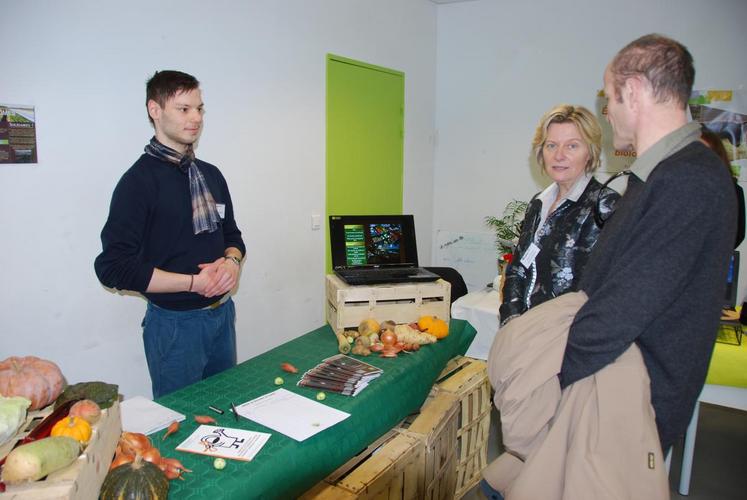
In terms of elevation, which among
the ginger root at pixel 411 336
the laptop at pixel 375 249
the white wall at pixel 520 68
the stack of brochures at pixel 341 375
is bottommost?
Answer: the stack of brochures at pixel 341 375

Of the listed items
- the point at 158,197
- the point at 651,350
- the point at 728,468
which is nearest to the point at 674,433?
the point at 651,350

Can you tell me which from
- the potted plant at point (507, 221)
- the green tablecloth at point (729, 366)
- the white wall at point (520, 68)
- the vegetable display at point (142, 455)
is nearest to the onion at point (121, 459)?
the vegetable display at point (142, 455)

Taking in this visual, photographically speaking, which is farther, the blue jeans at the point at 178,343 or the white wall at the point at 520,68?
the white wall at the point at 520,68

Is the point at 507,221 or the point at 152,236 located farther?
the point at 507,221

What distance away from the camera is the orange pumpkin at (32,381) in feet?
3.93

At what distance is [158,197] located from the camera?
6.15 ft

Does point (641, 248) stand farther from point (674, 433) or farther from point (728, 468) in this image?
point (728, 468)

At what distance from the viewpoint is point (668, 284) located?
0.99m

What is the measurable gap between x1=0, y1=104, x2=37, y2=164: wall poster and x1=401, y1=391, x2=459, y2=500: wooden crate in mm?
1900

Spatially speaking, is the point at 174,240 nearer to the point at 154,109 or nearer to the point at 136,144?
the point at 154,109

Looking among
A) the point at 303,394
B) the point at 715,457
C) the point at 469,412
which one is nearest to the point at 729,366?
the point at 715,457

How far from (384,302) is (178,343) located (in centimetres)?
87

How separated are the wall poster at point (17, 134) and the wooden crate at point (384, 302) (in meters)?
1.38

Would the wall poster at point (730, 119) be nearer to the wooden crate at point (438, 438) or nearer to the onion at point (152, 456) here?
the wooden crate at point (438, 438)
